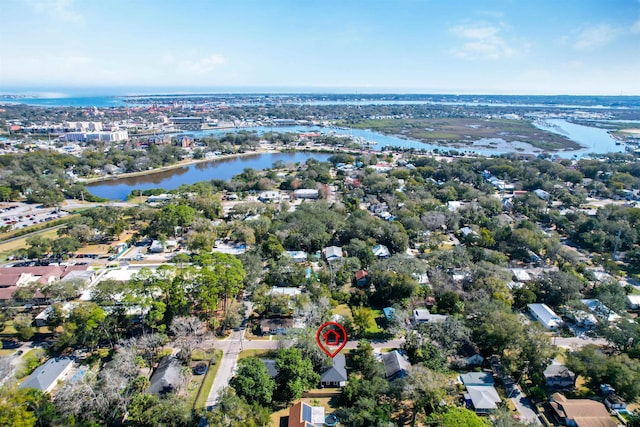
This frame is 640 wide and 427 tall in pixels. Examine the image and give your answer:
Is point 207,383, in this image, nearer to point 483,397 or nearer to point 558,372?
point 483,397

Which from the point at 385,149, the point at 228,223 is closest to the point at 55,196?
the point at 228,223

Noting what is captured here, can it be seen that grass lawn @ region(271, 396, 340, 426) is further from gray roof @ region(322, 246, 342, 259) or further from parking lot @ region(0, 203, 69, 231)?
parking lot @ region(0, 203, 69, 231)

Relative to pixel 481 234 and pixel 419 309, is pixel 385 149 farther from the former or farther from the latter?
pixel 419 309

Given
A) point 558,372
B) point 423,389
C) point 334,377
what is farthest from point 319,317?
point 558,372

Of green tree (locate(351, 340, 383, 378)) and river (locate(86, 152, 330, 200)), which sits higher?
green tree (locate(351, 340, 383, 378))

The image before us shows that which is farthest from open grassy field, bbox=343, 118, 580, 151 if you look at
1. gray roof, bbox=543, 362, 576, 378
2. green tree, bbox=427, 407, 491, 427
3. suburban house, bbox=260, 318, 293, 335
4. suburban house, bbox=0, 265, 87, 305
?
green tree, bbox=427, 407, 491, 427

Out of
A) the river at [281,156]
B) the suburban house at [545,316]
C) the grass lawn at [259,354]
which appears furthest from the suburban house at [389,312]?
the river at [281,156]
